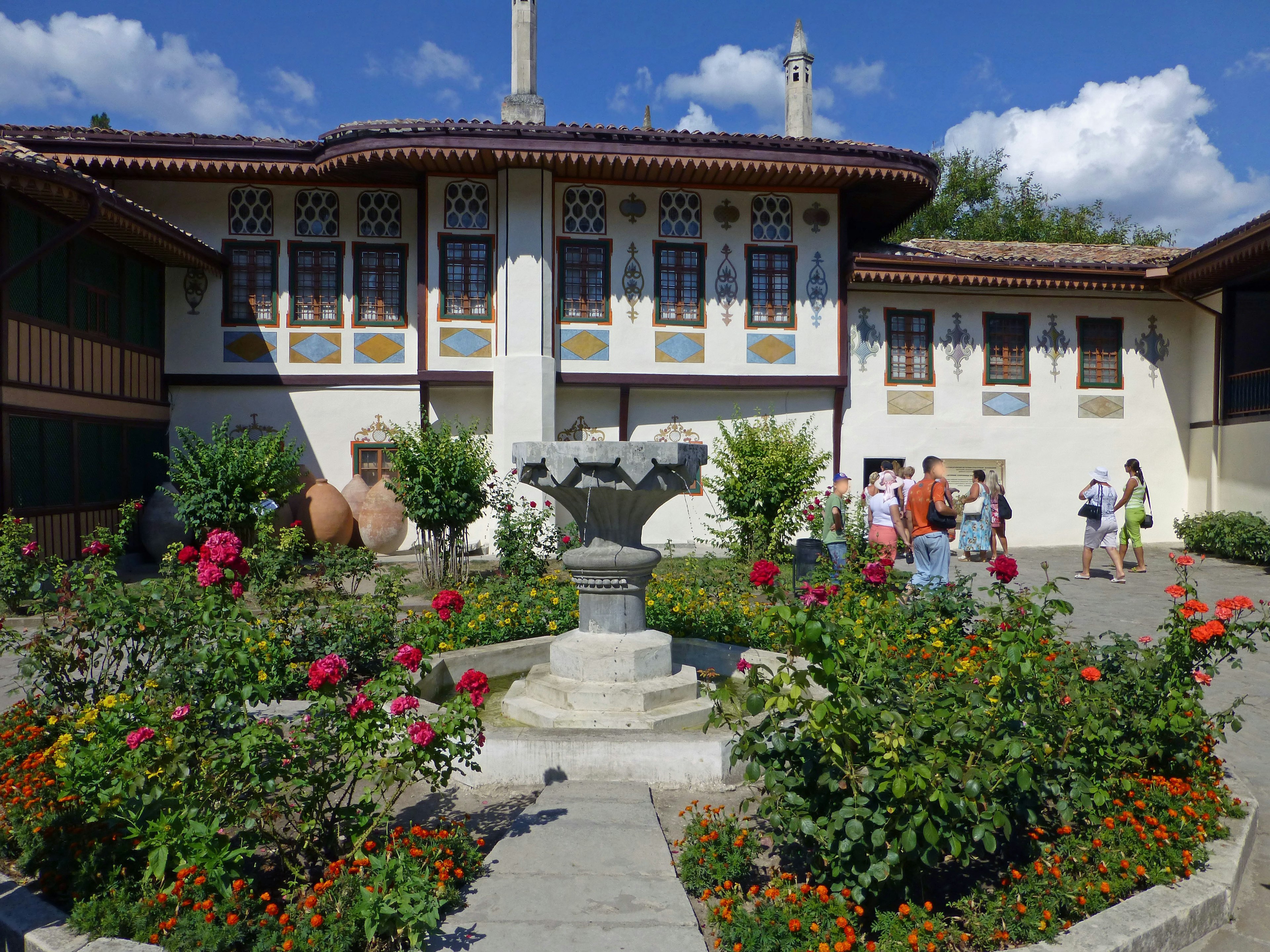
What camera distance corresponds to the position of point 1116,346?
14.9 metres

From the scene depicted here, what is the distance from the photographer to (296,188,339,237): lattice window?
13297 mm

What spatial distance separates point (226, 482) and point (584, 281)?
19.2 feet

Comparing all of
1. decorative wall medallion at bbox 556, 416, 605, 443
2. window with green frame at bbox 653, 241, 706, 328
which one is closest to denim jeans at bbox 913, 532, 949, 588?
decorative wall medallion at bbox 556, 416, 605, 443

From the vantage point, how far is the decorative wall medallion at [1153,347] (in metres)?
14.9

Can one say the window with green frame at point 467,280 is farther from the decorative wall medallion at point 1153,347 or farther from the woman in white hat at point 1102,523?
the decorative wall medallion at point 1153,347

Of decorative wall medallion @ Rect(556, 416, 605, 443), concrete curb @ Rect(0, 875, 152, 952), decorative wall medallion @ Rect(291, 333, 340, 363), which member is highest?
decorative wall medallion @ Rect(291, 333, 340, 363)

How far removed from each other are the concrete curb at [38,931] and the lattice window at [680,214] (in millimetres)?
11994

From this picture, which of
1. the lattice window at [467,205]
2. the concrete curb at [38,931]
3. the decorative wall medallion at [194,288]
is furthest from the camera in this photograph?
the decorative wall medallion at [194,288]

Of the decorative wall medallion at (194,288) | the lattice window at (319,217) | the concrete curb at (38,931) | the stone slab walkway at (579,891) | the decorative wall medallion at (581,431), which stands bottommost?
the concrete curb at (38,931)

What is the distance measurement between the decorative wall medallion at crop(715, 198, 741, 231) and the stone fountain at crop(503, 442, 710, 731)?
372 inches

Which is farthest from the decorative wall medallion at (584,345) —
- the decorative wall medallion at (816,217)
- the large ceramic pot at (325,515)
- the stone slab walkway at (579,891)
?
the stone slab walkway at (579,891)

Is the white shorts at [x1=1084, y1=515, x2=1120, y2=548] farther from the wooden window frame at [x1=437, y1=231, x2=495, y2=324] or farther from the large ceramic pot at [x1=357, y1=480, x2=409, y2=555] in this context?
the large ceramic pot at [x1=357, y1=480, x2=409, y2=555]

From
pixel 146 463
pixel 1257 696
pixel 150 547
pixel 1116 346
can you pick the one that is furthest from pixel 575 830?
pixel 1116 346

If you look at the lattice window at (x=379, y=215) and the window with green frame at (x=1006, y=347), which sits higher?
the lattice window at (x=379, y=215)
